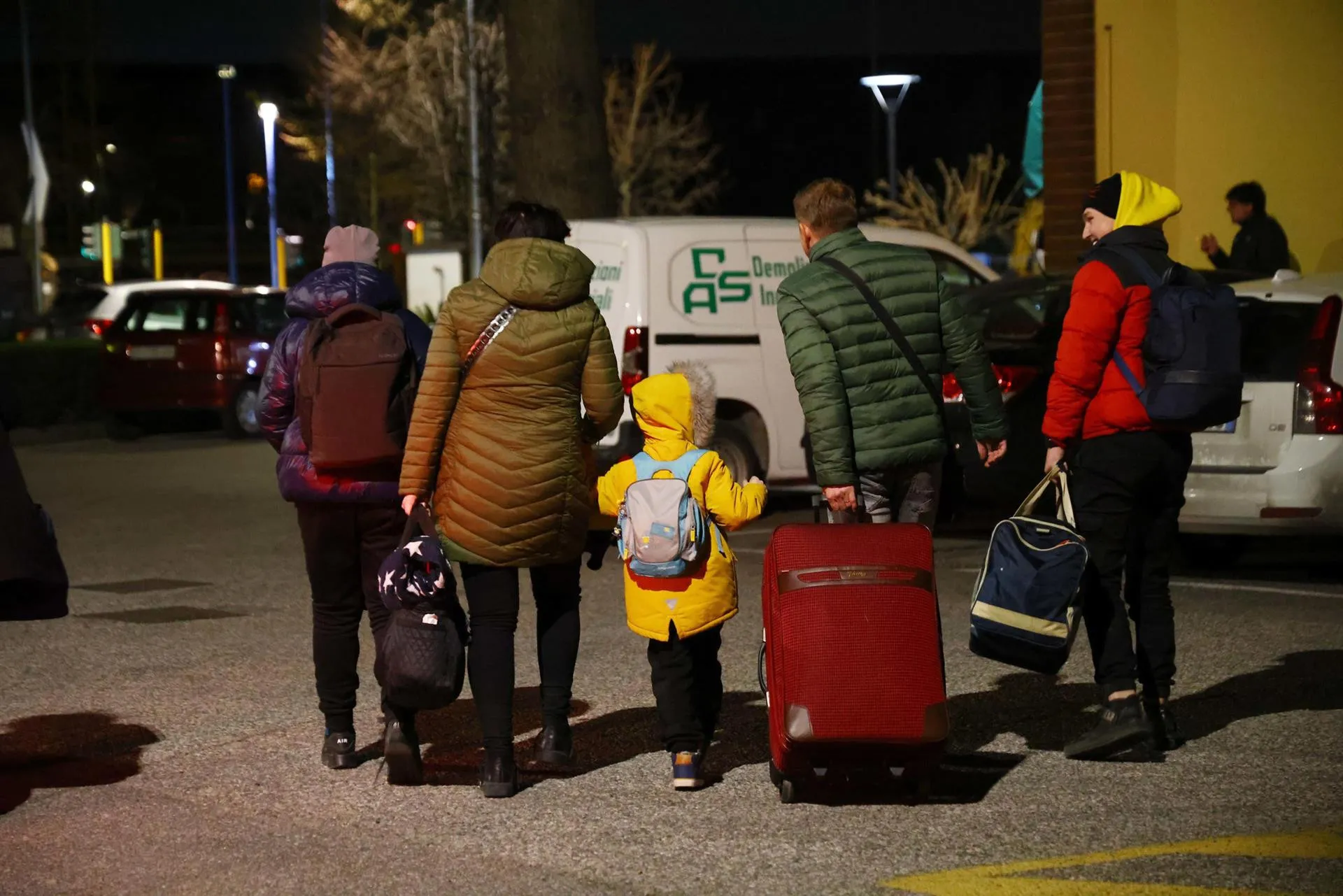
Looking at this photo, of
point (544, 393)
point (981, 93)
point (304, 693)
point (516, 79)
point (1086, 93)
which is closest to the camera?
point (544, 393)

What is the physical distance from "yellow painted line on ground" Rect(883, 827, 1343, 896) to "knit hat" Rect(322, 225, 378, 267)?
2.78 meters

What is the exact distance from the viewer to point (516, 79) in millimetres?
15938

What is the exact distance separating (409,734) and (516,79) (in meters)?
10.2

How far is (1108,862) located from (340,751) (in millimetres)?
2591

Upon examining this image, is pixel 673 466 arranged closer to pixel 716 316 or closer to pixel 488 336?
pixel 488 336

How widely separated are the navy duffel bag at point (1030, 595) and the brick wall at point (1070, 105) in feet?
36.0

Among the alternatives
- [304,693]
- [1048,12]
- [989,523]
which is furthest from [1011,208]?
[304,693]

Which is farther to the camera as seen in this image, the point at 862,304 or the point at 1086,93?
the point at 1086,93

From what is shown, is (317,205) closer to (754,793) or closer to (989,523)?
(989,523)

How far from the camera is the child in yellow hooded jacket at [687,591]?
6.26 m

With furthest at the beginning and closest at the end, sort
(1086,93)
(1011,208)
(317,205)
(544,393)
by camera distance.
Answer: (317,205) < (1011,208) < (1086,93) < (544,393)

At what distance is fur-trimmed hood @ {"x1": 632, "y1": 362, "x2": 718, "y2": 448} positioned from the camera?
6.30 m

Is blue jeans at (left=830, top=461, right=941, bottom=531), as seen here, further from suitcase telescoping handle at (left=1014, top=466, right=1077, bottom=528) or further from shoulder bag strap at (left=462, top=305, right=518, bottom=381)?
shoulder bag strap at (left=462, top=305, right=518, bottom=381)

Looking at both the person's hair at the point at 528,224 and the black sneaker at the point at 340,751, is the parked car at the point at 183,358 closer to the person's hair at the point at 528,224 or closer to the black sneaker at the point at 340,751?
the black sneaker at the point at 340,751
